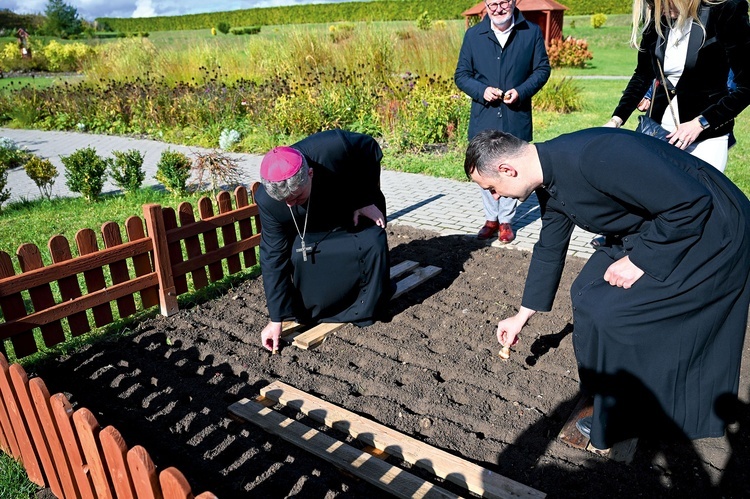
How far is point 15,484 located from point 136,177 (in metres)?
5.68

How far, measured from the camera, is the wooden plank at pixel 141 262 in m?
4.26

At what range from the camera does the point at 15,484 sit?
2.79 meters

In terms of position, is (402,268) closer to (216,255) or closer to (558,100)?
(216,255)

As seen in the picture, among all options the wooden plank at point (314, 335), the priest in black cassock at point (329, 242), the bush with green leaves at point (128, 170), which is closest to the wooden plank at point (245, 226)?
the priest in black cassock at point (329, 242)

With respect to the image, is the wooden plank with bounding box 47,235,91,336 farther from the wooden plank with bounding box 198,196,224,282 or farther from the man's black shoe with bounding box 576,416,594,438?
the man's black shoe with bounding box 576,416,594,438

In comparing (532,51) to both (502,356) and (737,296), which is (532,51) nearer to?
(502,356)

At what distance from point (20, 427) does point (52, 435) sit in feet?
1.37

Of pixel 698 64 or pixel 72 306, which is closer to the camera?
pixel 698 64

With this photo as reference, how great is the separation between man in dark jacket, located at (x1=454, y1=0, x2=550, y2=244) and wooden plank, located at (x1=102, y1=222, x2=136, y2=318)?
3.34m

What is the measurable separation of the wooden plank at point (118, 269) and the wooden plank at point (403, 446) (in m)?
1.58

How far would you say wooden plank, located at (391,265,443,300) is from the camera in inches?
181

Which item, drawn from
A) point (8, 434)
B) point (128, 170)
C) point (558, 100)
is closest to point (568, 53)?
point (558, 100)

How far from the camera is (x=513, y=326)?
317 centimetres

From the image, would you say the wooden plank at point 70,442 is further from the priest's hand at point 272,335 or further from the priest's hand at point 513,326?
the priest's hand at point 513,326
